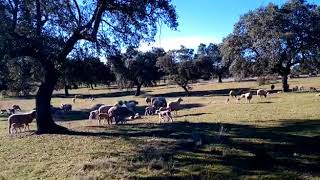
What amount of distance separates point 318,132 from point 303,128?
1.86 metres

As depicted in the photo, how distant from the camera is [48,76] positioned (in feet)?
85.3

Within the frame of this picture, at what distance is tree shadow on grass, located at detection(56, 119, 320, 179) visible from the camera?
1498cm

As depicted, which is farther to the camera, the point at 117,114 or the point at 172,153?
the point at 117,114

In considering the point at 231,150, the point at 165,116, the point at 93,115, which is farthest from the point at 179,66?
the point at 231,150

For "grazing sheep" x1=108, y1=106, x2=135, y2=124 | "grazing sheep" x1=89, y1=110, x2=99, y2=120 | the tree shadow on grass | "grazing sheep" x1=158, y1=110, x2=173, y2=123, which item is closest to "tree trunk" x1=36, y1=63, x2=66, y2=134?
the tree shadow on grass

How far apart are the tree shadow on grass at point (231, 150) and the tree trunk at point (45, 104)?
7.12 feet

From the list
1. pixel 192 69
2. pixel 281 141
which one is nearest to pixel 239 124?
pixel 281 141

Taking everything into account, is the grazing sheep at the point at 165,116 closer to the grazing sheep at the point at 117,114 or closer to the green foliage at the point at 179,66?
the grazing sheep at the point at 117,114

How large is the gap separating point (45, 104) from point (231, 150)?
12225 millimetres

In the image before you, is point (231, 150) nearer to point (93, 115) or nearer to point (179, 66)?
point (93, 115)

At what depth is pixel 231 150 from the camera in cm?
1773

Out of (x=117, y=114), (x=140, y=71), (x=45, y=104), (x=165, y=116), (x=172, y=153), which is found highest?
(x=140, y=71)

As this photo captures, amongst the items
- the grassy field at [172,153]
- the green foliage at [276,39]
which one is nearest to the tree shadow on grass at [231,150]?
the grassy field at [172,153]

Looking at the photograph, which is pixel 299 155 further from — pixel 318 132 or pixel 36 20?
pixel 36 20
